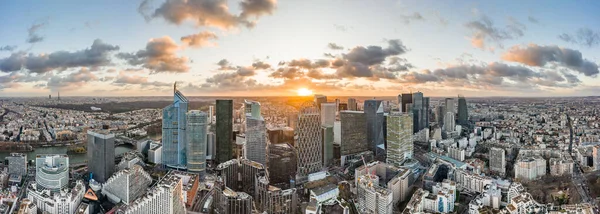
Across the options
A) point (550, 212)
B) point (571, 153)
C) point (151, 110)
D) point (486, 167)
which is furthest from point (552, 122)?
point (151, 110)

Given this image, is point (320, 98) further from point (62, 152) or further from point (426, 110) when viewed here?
point (62, 152)

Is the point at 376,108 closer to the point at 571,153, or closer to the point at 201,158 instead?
the point at 571,153

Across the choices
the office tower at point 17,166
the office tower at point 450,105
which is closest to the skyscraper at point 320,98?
the office tower at point 450,105

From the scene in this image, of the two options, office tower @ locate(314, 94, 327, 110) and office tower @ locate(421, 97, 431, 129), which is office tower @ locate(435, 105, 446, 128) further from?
office tower @ locate(314, 94, 327, 110)

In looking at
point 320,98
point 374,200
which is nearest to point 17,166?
point 374,200

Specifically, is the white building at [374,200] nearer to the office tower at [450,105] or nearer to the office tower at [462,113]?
the office tower at [450,105]

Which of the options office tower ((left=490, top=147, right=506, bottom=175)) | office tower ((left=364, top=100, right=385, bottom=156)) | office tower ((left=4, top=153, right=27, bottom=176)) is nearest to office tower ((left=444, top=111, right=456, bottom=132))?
office tower ((left=364, top=100, right=385, bottom=156))
